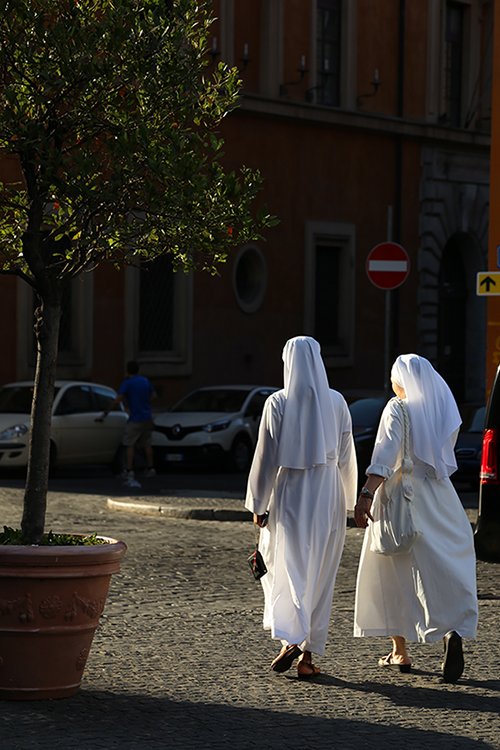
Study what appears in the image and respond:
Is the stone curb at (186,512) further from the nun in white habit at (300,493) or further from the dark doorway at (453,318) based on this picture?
the dark doorway at (453,318)

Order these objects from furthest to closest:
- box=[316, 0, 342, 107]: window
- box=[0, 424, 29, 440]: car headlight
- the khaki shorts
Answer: box=[316, 0, 342, 107]: window, box=[0, 424, 29, 440]: car headlight, the khaki shorts

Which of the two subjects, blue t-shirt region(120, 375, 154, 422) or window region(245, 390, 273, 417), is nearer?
blue t-shirt region(120, 375, 154, 422)

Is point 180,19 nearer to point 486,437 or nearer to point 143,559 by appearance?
point 486,437

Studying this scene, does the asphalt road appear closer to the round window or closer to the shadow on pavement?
the round window

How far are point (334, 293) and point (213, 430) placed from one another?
10.00 meters

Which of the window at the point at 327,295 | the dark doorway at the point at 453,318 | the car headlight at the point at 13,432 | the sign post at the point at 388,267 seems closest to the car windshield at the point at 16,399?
the car headlight at the point at 13,432

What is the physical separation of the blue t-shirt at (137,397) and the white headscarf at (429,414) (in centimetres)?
1114

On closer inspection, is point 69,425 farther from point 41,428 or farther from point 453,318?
point 453,318

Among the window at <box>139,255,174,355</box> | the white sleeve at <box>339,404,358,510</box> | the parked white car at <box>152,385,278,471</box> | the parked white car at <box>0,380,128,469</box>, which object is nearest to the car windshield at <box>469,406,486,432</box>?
the parked white car at <box>152,385,278,471</box>

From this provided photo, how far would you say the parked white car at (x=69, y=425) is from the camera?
58.6 feet

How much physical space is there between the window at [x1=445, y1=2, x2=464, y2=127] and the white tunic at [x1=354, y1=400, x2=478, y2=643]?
84.0ft

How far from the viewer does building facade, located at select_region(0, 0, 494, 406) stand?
83.1ft

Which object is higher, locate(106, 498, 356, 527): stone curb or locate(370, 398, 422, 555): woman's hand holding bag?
locate(370, 398, 422, 555): woman's hand holding bag

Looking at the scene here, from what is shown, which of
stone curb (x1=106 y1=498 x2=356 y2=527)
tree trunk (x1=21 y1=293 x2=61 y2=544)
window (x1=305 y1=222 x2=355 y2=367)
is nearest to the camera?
tree trunk (x1=21 y1=293 x2=61 y2=544)
